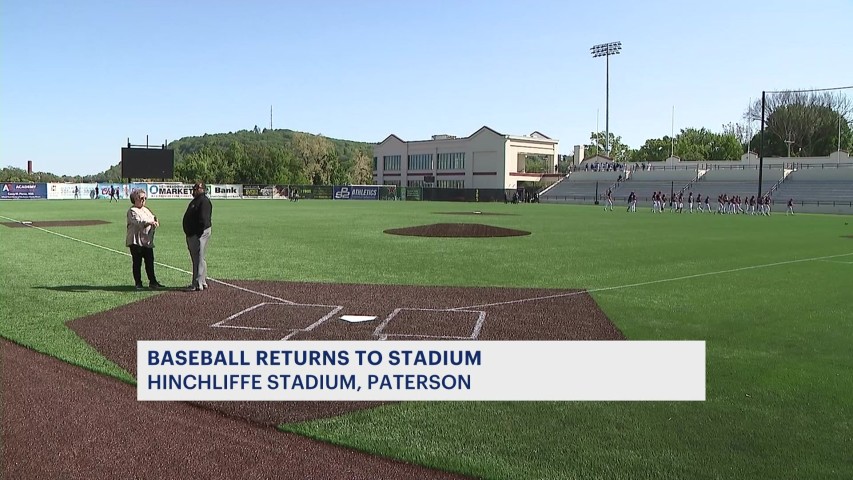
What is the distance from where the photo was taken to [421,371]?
22.2 ft

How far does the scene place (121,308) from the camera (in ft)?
32.2

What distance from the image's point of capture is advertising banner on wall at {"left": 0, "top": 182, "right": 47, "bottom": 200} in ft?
220

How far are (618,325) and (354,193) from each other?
80.5 metres

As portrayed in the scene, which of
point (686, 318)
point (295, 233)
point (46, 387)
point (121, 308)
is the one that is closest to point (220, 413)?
point (46, 387)

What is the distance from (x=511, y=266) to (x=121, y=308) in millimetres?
8581

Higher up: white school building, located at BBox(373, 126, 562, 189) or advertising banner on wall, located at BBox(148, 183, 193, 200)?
white school building, located at BBox(373, 126, 562, 189)

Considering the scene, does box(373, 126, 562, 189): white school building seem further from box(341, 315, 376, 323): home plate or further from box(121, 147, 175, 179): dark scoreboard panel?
box(341, 315, 376, 323): home plate

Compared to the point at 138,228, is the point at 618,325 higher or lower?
lower

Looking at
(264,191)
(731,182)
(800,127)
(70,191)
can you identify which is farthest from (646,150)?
(70,191)

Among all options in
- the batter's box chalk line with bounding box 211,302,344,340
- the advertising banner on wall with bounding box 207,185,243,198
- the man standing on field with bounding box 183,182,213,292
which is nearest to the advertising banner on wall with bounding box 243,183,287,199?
the advertising banner on wall with bounding box 207,185,243,198

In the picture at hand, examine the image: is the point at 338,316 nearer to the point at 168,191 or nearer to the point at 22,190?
the point at 22,190

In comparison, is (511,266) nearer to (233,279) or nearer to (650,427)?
(233,279)

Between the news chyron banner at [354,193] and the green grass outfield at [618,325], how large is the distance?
2574 inches

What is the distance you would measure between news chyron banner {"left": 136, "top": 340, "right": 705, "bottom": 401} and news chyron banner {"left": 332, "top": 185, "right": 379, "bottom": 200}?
8058cm
